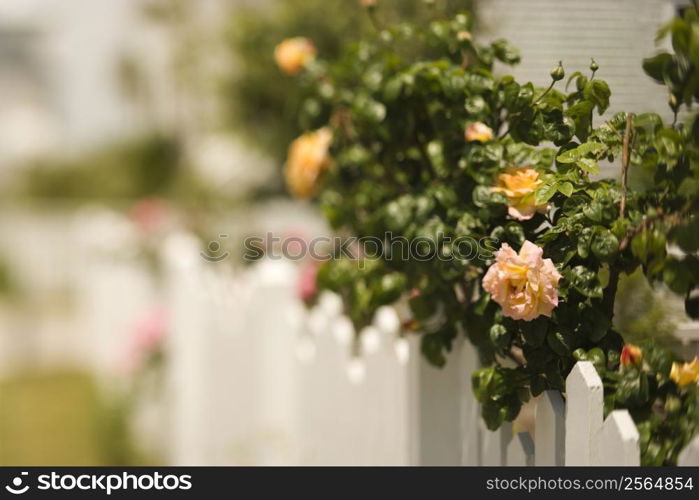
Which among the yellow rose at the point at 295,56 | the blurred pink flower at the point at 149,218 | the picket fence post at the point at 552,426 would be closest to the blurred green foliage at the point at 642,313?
the picket fence post at the point at 552,426

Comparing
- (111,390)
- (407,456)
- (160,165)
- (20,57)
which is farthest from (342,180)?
(20,57)

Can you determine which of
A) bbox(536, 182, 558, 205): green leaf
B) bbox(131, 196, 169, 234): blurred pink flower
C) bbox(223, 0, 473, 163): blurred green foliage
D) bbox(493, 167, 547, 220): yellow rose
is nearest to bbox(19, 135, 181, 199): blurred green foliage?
bbox(131, 196, 169, 234): blurred pink flower

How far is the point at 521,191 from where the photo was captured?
44.9 inches

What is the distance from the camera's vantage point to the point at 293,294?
263cm

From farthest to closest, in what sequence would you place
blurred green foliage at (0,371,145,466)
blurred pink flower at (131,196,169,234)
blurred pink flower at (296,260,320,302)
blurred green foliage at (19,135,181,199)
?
blurred green foliage at (19,135,181,199), blurred pink flower at (131,196,169,234), blurred green foliage at (0,371,145,466), blurred pink flower at (296,260,320,302)

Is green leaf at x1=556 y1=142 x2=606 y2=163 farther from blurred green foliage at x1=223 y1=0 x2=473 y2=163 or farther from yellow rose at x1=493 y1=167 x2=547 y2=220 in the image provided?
blurred green foliage at x1=223 y1=0 x2=473 y2=163

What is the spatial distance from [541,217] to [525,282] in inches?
5.6

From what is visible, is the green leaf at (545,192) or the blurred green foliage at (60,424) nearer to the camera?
the green leaf at (545,192)

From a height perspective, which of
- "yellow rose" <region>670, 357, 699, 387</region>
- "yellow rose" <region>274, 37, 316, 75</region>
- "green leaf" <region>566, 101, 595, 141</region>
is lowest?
"yellow rose" <region>670, 357, 699, 387</region>

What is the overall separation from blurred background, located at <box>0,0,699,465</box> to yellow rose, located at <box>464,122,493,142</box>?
111 millimetres

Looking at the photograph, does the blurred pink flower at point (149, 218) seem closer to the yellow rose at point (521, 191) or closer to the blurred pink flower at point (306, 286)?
the blurred pink flower at point (306, 286)

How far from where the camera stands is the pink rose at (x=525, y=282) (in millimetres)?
1050

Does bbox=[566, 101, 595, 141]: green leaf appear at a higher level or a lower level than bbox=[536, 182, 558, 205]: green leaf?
higher

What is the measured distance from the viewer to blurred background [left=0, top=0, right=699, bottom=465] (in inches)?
52.7
